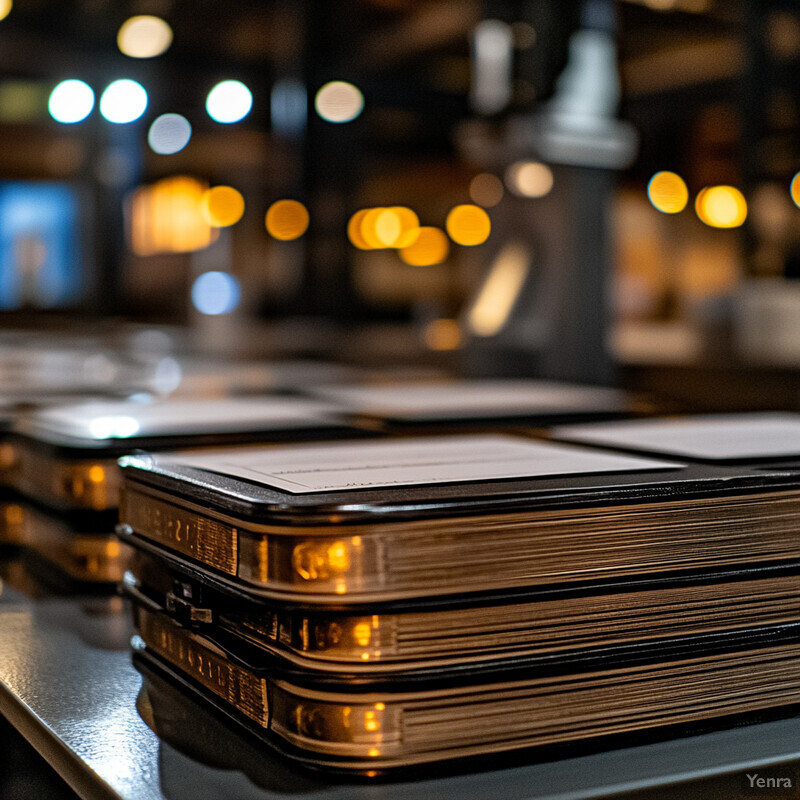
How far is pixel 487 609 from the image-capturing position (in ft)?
1.34

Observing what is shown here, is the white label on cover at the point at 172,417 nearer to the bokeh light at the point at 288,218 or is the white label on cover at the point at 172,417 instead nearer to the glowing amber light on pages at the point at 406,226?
the bokeh light at the point at 288,218

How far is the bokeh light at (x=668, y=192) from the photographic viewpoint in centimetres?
1116

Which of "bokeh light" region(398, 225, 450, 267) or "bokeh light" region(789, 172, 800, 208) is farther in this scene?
"bokeh light" region(398, 225, 450, 267)

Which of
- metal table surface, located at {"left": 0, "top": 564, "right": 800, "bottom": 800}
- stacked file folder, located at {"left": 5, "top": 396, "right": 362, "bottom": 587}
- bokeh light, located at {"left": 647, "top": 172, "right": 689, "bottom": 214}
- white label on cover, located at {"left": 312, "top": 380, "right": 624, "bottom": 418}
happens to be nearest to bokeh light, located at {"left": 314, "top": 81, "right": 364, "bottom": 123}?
bokeh light, located at {"left": 647, "top": 172, "right": 689, "bottom": 214}

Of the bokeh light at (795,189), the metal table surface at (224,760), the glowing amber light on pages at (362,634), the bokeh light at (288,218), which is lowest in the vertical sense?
the metal table surface at (224,760)

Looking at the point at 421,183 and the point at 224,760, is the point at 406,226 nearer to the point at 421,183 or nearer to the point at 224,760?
the point at 421,183

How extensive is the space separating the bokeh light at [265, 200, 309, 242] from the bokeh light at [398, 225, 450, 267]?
6205 mm

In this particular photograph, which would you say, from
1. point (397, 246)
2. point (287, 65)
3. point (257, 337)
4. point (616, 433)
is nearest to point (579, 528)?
point (616, 433)

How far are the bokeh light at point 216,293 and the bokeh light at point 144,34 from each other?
246 centimetres

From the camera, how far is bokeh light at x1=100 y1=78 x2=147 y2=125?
17.9 feet

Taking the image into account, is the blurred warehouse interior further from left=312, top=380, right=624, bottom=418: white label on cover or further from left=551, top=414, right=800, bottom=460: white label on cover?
left=551, top=414, right=800, bottom=460: white label on cover

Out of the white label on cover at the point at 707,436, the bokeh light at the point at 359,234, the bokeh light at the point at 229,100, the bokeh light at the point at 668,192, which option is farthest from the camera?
the bokeh light at the point at 359,234

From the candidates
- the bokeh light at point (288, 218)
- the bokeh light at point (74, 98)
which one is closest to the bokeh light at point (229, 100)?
the bokeh light at point (74, 98)

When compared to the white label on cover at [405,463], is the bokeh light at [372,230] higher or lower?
higher
